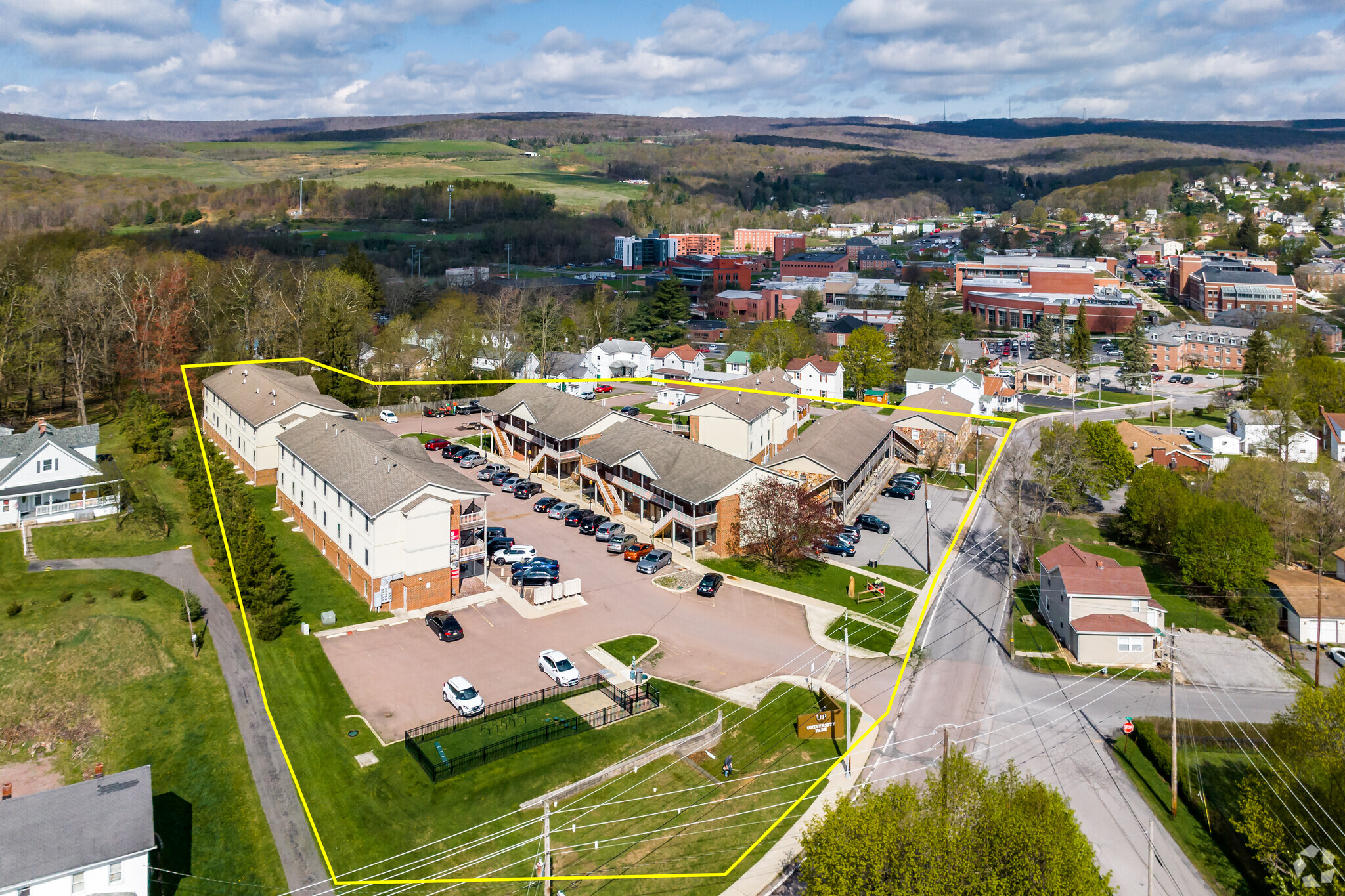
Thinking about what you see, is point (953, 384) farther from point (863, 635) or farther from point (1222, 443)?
point (863, 635)

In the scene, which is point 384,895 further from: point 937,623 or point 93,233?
point 93,233

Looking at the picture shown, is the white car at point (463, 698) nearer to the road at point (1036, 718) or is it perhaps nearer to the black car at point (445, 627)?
the black car at point (445, 627)

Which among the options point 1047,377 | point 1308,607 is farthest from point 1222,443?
point 1308,607

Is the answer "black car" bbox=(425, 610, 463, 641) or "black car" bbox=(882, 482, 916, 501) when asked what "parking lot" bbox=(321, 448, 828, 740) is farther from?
"black car" bbox=(882, 482, 916, 501)

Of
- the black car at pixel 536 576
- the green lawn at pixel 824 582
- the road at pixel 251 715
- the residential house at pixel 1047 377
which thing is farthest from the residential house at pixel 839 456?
the residential house at pixel 1047 377

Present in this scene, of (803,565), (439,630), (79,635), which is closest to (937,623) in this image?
(803,565)

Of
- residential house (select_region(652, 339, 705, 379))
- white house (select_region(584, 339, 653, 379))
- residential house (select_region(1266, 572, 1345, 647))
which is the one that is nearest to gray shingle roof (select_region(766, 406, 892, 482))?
residential house (select_region(1266, 572, 1345, 647))
